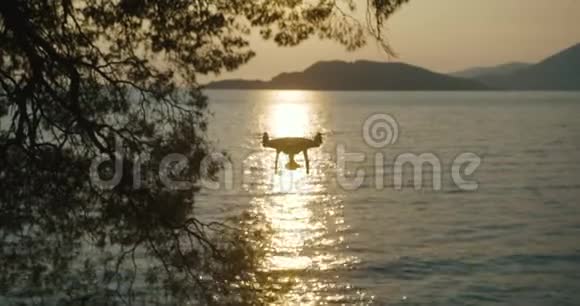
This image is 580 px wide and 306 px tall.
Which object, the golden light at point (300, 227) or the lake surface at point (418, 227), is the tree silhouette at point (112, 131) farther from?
the golden light at point (300, 227)

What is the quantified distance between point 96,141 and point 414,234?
21209mm

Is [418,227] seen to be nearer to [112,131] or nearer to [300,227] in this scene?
[300,227]

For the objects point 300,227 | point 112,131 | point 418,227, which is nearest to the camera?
point 112,131

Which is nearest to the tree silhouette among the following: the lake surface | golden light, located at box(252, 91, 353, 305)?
the lake surface

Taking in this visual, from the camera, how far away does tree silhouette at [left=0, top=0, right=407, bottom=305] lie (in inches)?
388

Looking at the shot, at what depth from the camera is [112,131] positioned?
10.1m

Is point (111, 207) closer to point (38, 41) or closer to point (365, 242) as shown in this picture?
point (38, 41)

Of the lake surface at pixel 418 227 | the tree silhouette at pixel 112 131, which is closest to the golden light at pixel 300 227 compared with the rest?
the lake surface at pixel 418 227

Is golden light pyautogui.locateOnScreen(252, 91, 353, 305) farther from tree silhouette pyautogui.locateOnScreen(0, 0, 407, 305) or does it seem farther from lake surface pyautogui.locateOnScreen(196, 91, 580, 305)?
tree silhouette pyautogui.locateOnScreen(0, 0, 407, 305)

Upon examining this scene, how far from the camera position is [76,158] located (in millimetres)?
10133

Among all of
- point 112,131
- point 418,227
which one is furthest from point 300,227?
point 112,131

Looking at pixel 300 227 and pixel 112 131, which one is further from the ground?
pixel 112 131

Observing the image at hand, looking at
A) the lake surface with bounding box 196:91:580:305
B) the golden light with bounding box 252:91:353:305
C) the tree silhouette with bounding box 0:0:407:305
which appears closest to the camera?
the tree silhouette with bounding box 0:0:407:305

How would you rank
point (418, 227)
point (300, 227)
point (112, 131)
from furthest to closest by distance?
point (300, 227)
point (418, 227)
point (112, 131)
